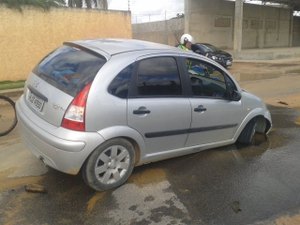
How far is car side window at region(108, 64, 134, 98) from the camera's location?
3.92 meters

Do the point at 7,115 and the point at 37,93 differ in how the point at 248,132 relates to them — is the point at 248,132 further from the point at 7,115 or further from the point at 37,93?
the point at 7,115

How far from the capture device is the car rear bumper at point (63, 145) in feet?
12.2

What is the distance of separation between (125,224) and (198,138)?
5.76 ft

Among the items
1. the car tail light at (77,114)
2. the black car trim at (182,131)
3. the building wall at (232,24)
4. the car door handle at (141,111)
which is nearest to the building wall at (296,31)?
the building wall at (232,24)

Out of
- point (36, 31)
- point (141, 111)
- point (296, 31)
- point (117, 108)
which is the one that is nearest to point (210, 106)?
point (141, 111)

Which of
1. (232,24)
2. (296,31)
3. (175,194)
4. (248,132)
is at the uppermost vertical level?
(232,24)

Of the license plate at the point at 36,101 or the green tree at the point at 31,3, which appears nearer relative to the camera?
the license plate at the point at 36,101

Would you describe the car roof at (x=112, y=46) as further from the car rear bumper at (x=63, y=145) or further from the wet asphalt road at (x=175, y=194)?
the wet asphalt road at (x=175, y=194)

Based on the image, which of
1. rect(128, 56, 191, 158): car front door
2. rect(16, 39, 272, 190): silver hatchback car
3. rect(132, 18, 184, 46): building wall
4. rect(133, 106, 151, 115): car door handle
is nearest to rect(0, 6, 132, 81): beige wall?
rect(16, 39, 272, 190): silver hatchback car

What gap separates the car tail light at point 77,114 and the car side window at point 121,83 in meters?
0.32

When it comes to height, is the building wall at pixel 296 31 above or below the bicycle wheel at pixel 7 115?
above

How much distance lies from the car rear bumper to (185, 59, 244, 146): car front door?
4.70ft

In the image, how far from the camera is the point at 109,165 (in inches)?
159

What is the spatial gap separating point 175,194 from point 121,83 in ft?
4.48
